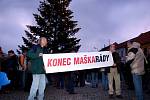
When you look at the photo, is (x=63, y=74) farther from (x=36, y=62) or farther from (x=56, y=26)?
(x=56, y=26)

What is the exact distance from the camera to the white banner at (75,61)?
11.5 metres

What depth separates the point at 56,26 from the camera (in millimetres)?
49219

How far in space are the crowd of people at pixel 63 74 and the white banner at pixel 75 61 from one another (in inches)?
10.9

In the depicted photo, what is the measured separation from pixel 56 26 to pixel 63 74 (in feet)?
106

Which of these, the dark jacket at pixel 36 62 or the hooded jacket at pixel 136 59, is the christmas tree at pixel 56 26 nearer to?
the hooded jacket at pixel 136 59

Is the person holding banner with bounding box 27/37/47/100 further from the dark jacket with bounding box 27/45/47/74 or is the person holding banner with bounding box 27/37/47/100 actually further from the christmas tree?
the christmas tree

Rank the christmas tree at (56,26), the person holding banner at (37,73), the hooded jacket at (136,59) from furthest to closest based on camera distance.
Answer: the christmas tree at (56,26) < the hooded jacket at (136,59) < the person holding banner at (37,73)

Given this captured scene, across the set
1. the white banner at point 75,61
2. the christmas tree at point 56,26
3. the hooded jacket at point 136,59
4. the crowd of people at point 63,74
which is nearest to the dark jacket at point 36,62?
the crowd of people at point 63,74

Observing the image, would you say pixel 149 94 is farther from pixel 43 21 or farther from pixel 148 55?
pixel 43 21

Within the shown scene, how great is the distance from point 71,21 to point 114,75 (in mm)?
36127

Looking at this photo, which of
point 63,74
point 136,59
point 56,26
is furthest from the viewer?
point 56,26

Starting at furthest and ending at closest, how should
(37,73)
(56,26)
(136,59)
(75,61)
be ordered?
(56,26) < (75,61) < (136,59) < (37,73)

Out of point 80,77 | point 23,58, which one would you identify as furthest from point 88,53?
point 80,77

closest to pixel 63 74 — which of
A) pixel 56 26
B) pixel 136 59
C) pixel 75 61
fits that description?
pixel 75 61
